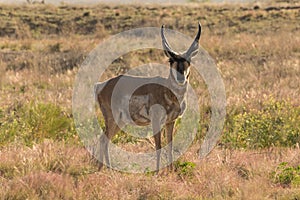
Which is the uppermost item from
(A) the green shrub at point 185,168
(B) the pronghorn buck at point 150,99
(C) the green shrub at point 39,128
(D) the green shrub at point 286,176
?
(B) the pronghorn buck at point 150,99

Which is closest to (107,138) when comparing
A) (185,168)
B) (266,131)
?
(185,168)

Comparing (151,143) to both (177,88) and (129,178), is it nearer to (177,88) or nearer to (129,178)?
(177,88)

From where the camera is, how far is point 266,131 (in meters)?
8.54

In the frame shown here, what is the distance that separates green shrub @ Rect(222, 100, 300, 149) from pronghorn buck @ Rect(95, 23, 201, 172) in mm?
1862

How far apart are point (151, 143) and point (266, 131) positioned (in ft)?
6.59

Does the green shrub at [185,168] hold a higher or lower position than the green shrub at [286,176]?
lower

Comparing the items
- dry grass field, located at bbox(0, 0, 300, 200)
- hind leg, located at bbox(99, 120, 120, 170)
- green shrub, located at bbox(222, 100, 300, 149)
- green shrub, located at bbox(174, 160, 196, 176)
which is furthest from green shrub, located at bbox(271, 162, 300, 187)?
hind leg, located at bbox(99, 120, 120, 170)

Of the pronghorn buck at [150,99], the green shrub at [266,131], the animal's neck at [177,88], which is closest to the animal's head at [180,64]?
the pronghorn buck at [150,99]

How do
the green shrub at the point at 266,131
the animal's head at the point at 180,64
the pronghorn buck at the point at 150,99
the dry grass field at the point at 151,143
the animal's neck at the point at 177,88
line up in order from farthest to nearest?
the green shrub at the point at 266,131
the animal's neck at the point at 177,88
the pronghorn buck at the point at 150,99
the animal's head at the point at 180,64
the dry grass field at the point at 151,143

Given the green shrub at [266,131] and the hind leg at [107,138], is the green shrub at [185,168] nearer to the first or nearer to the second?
the hind leg at [107,138]

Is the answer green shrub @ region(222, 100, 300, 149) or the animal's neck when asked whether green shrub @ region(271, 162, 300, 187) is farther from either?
green shrub @ region(222, 100, 300, 149)

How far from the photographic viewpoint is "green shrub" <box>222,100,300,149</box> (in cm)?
841

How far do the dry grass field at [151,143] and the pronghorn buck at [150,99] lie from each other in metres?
0.52

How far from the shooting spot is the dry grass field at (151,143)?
579 centimetres
